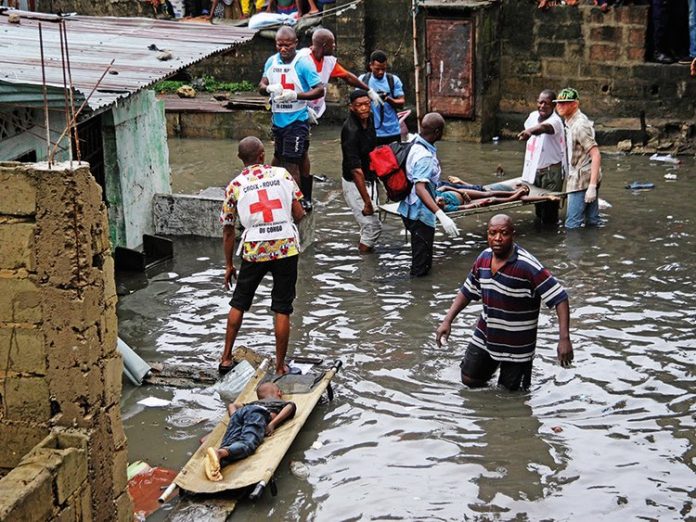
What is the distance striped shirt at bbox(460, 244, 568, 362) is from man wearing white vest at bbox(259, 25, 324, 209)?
4404 mm

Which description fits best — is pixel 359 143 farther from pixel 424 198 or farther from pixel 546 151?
pixel 546 151

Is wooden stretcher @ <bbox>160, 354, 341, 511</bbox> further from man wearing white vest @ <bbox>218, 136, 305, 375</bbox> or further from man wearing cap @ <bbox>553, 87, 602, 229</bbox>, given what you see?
man wearing cap @ <bbox>553, 87, 602, 229</bbox>

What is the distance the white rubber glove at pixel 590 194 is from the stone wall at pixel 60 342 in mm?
7146

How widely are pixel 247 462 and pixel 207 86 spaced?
14063 mm

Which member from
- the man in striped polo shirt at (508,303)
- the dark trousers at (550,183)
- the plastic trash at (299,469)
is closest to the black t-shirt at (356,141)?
the dark trousers at (550,183)

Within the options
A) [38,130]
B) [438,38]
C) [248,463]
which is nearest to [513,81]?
[438,38]

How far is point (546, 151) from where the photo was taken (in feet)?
41.0

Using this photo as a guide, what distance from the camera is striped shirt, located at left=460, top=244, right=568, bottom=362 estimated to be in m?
7.68

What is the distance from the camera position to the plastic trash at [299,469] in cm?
726

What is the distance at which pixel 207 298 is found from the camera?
35.3 ft

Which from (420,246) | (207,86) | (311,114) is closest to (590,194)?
(420,246)

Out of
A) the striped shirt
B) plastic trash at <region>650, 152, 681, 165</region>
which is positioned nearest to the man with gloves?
the striped shirt

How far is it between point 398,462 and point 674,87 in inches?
437

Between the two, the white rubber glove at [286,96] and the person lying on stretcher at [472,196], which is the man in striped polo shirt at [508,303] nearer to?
the person lying on stretcher at [472,196]
